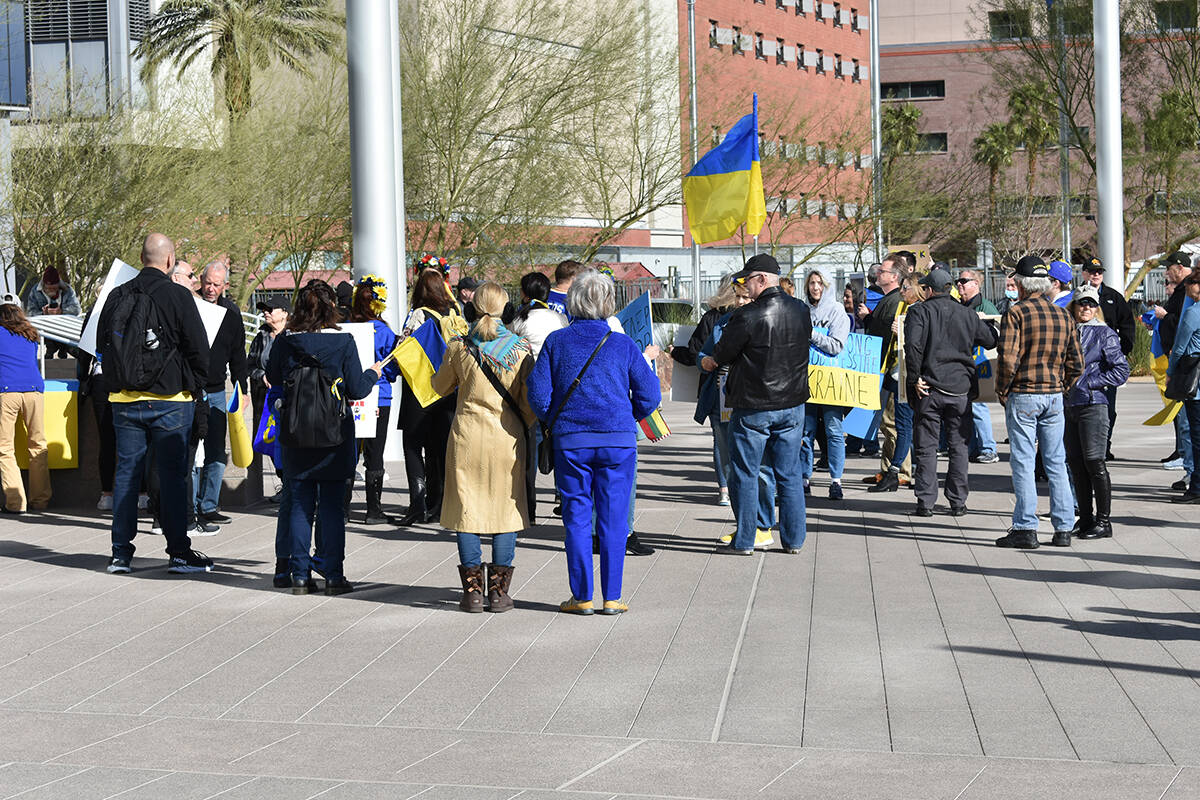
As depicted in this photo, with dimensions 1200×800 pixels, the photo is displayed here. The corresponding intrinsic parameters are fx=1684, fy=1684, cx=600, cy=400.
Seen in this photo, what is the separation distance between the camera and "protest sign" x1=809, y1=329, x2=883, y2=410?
13430 mm

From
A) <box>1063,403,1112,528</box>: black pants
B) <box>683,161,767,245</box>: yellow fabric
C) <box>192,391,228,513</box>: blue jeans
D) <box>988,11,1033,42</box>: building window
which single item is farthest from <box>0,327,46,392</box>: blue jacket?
<box>988,11,1033,42</box>: building window

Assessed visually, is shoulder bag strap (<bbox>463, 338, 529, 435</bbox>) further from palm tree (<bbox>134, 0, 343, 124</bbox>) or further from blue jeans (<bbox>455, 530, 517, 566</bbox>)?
palm tree (<bbox>134, 0, 343, 124</bbox>)

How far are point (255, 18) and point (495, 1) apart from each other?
35.6 ft

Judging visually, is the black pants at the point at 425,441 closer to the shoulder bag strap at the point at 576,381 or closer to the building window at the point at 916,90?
the shoulder bag strap at the point at 576,381

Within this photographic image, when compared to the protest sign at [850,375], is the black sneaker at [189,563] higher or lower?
lower

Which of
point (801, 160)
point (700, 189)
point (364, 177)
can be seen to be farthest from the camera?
point (801, 160)

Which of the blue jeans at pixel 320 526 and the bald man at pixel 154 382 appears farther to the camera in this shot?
the bald man at pixel 154 382

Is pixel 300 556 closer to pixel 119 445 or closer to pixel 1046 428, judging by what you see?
pixel 119 445

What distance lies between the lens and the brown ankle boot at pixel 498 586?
28.8 ft

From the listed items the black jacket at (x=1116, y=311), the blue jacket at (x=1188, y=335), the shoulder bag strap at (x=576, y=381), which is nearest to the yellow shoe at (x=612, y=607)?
the shoulder bag strap at (x=576, y=381)

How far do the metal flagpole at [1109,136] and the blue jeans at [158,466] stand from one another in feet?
42.3

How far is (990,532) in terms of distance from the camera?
11.5 m

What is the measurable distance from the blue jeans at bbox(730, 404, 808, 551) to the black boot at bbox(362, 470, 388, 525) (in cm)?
311

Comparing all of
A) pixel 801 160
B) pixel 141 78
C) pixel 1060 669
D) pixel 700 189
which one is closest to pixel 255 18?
pixel 141 78
